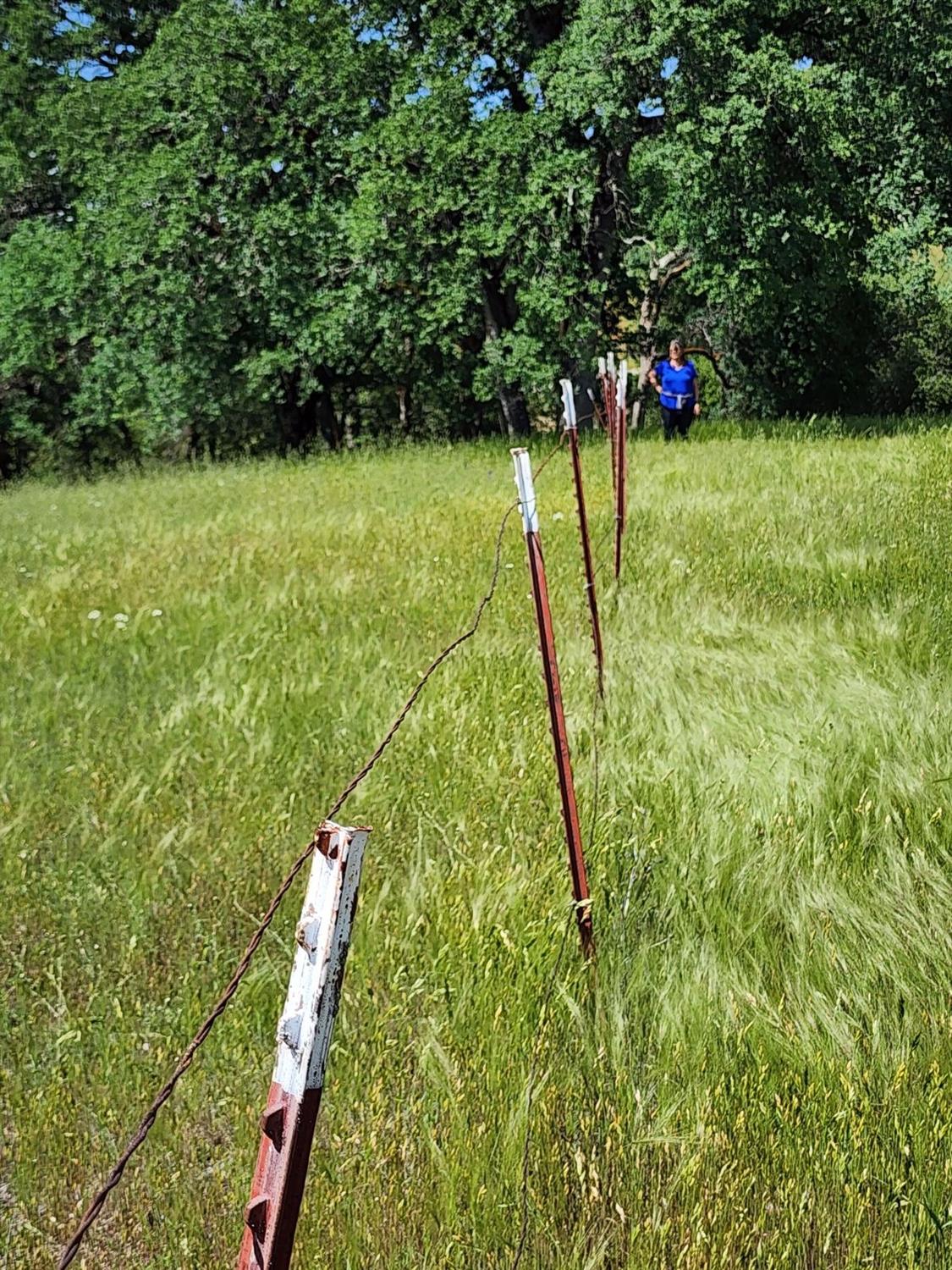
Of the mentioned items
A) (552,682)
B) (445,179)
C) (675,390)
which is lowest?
(552,682)

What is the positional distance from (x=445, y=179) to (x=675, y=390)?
15.7 ft

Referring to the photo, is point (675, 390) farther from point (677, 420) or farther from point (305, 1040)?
point (305, 1040)

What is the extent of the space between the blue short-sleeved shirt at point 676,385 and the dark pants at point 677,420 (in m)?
0.09

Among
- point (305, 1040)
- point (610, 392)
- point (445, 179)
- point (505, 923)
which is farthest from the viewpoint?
point (445, 179)

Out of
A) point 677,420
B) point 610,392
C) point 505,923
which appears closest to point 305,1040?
point 505,923

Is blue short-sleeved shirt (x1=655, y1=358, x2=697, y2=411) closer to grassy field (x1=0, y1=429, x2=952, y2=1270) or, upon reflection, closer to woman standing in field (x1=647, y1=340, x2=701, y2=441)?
woman standing in field (x1=647, y1=340, x2=701, y2=441)

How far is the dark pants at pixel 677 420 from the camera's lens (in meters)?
14.8

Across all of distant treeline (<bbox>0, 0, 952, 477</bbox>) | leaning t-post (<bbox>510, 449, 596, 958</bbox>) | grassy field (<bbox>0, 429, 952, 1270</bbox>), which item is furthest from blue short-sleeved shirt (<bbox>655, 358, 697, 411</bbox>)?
leaning t-post (<bbox>510, 449, 596, 958</bbox>)

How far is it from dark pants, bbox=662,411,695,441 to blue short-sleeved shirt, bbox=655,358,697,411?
9 centimetres

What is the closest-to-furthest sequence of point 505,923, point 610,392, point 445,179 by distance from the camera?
point 505,923
point 610,392
point 445,179

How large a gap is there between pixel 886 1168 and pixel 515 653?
11.0ft

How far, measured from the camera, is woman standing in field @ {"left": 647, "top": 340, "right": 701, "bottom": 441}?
14.6m

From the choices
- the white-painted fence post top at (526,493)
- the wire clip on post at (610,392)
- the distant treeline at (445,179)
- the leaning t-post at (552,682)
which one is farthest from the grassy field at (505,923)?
the distant treeline at (445,179)

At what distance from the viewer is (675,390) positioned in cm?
1470
